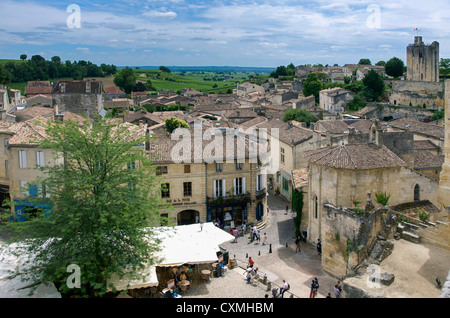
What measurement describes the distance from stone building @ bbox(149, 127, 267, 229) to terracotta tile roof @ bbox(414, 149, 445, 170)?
13864mm

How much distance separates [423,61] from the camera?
355 feet

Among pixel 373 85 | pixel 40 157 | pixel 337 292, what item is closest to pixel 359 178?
pixel 337 292

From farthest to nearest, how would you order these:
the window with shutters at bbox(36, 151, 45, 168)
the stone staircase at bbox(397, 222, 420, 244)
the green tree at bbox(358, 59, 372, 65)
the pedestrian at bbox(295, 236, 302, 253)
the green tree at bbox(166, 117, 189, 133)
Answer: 1. the green tree at bbox(358, 59, 372, 65)
2. the green tree at bbox(166, 117, 189, 133)
3. the window with shutters at bbox(36, 151, 45, 168)
4. the pedestrian at bbox(295, 236, 302, 253)
5. the stone staircase at bbox(397, 222, 420, 244)

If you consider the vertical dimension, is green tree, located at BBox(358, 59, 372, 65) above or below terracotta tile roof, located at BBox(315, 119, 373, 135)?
above

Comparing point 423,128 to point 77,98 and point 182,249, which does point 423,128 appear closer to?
point 182,249

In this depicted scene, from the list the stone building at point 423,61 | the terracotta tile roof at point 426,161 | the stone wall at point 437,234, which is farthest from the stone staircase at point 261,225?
the stone building at point 423,61

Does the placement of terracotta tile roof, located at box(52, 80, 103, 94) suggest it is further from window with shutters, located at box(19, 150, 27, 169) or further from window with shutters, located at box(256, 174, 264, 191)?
window with shutters, located at box(256, 174, 264, 191)

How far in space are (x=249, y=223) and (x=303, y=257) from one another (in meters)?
8.01

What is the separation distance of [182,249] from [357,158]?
13316 mm

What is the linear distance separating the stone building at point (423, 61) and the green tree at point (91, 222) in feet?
339

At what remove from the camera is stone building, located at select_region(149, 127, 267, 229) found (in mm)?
35281

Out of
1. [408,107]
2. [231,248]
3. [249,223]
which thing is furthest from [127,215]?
[408,107]

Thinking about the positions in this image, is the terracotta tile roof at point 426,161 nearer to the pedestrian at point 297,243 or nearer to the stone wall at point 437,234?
the pedestrian at point 297,243

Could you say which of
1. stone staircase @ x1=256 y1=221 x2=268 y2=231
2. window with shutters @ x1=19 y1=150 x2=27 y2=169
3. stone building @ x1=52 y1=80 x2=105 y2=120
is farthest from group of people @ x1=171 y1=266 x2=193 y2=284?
stone building @ x1=52 y1=80 x2=105 y2=120
